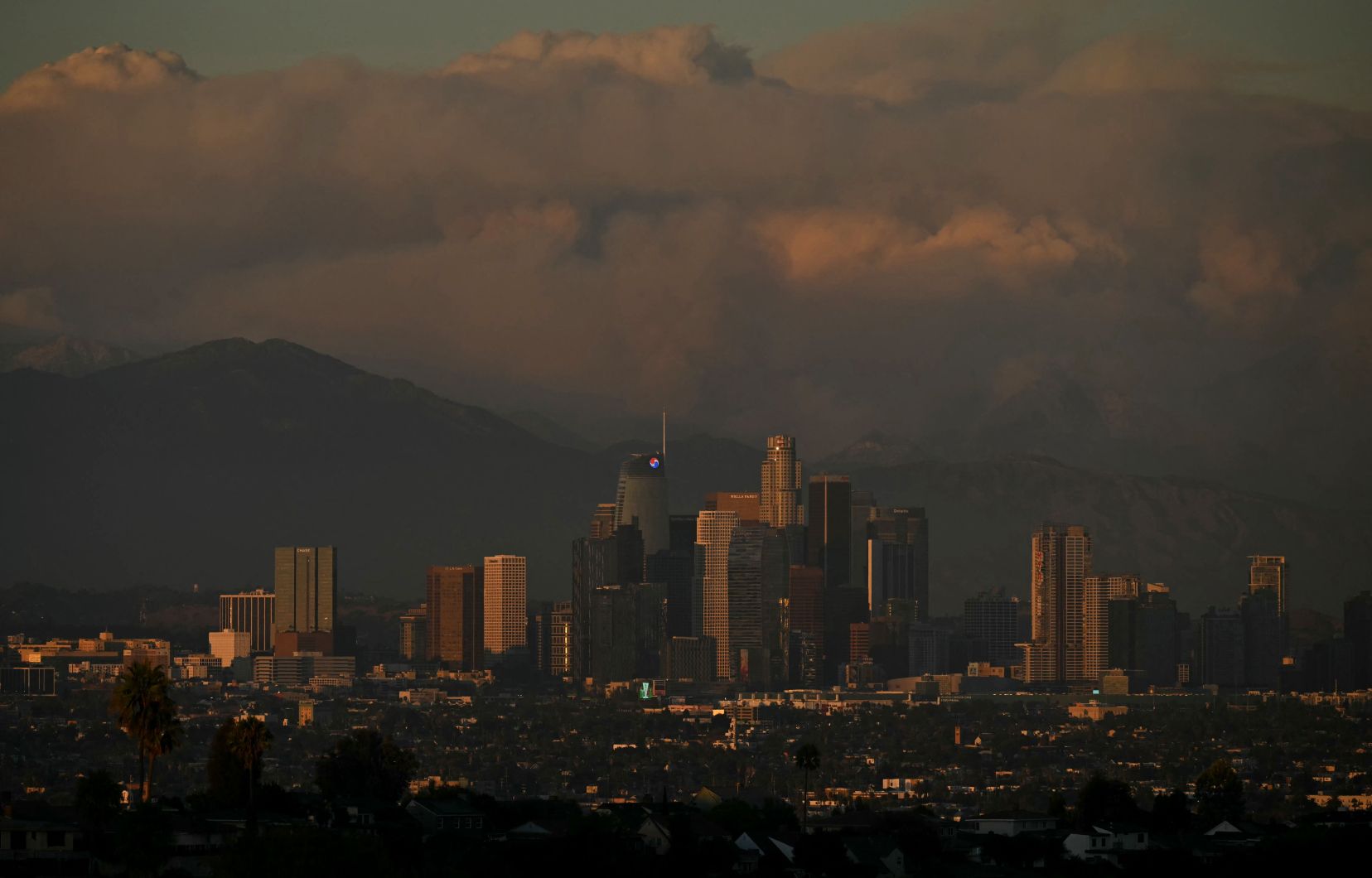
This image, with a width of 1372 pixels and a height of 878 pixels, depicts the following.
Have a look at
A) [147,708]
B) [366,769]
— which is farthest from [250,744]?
[366,769]

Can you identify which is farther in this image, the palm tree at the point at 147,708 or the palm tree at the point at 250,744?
the palm tree at the point at 250,744

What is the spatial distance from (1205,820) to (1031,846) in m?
26.5

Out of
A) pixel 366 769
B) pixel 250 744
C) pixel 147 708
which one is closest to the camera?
pixel 147 708

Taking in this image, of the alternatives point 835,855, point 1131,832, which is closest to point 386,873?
point 835,855

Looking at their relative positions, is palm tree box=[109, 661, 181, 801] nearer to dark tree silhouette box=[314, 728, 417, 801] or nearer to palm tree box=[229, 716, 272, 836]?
palm tree box=[229, 716, 272, 836]

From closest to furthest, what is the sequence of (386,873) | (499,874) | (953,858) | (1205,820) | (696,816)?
(386,873) < (499,874) < (953,858) < (696,816) < (1205,820)

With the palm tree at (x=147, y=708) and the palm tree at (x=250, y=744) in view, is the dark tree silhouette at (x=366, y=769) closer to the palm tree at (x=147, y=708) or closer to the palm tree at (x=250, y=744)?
the palm tree at (x=250, y=744)

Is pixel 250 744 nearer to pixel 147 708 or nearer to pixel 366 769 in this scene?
pixel 147 708

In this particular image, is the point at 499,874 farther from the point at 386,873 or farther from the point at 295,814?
the point at 295,814

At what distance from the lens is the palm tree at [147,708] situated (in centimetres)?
13000

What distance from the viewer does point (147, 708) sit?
130m

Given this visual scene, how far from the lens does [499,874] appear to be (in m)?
110

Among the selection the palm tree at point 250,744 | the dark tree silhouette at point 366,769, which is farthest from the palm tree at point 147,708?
the dark tree silhouette at point 366,769

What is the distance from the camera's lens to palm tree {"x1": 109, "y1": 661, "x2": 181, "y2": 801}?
130 metres
